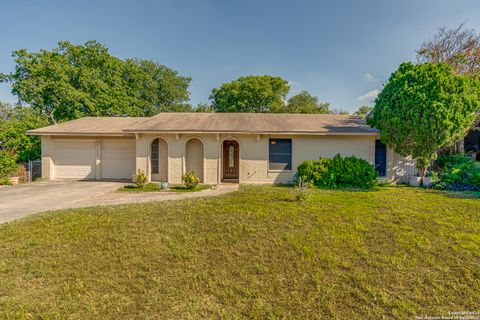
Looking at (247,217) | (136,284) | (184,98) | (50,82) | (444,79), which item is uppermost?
(184,98)

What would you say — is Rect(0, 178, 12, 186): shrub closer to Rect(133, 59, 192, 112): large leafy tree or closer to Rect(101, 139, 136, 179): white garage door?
Rect(101, 139, 136, 179): white garage door

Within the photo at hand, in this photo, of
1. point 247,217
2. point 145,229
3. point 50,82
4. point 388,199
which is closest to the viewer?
point 145,229

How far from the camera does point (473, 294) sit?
2938 millimetres

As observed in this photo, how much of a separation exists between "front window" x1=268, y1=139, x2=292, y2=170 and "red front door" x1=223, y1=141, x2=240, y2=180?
8.75 ft

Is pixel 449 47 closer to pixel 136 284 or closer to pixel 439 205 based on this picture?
pixel 439 205

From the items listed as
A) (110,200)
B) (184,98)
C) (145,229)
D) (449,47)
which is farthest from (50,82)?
(449,47)

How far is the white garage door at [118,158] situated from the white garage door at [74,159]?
0.71 m

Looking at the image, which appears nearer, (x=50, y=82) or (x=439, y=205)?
(x=439, y=205)

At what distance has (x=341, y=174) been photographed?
30.4 ft

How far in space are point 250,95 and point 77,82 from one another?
1852cm

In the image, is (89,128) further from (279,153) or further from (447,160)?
(447,160)

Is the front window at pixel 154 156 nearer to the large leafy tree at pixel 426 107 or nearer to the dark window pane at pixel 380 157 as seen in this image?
the large leafy tree at pixel 426 107

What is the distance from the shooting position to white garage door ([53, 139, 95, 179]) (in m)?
12.5

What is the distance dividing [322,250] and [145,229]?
3.69 meters
